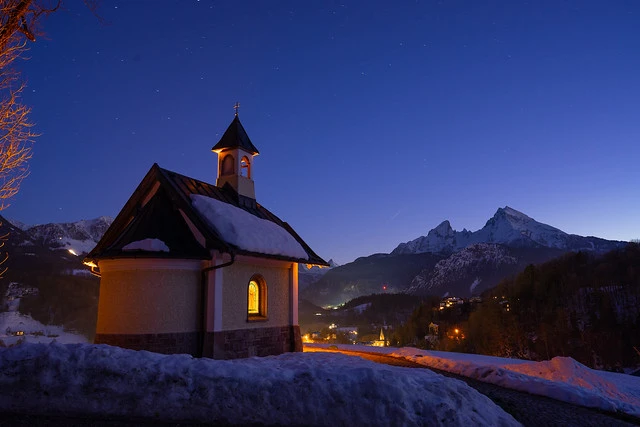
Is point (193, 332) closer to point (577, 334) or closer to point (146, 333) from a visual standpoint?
point (146, 333)

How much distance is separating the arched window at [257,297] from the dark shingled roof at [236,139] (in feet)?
19.3

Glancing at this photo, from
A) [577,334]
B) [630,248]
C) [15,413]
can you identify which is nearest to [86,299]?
[577,334]

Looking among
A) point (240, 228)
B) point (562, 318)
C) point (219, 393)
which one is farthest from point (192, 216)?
point (562, 318)

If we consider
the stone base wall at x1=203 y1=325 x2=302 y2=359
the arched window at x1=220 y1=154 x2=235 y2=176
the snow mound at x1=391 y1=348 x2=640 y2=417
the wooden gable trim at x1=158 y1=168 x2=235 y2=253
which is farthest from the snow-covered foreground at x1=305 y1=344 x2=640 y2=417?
the arched window at x1=220 y1=154 x2=235 y2=176

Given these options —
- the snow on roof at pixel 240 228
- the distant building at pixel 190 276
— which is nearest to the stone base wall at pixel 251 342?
the distant building at pixel 190 276

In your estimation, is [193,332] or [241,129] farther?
[241,129]

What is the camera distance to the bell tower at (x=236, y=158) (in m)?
17.2

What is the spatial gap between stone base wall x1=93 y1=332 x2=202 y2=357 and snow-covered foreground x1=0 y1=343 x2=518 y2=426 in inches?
191

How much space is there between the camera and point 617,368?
63.4m

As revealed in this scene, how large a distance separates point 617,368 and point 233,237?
237ft

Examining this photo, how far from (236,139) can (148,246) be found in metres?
7.12

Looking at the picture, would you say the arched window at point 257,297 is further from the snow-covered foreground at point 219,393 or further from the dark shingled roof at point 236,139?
the snow-covered foreground at point 219,393

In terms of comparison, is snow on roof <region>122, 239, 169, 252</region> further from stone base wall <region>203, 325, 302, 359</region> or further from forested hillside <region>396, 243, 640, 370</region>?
forested hillside <region>396, 243, 640, 370</region>

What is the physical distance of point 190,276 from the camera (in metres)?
12.1
